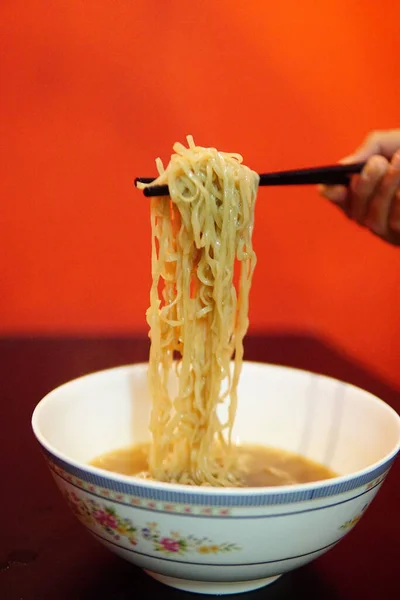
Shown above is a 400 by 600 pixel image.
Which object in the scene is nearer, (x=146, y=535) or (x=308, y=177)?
(x=146, y=535)

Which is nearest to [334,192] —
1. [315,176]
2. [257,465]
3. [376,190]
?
[376,190]

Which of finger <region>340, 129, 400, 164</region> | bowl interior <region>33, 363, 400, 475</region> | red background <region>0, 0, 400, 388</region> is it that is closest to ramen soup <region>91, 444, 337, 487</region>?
bowl interior <region>33, 363, 400, 475</region>

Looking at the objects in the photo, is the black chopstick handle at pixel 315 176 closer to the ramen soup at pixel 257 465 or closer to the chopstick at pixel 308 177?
the chopstick at pixel 308 177

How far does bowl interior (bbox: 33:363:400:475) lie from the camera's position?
34.1 inches

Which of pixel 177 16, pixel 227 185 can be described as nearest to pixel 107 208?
pixel 177 16

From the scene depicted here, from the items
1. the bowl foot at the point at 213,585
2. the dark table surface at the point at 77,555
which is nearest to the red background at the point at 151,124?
the dark table surface at the point at 77,555

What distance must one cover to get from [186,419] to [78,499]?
0.33 meters

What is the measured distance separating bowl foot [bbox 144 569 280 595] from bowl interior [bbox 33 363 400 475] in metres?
0.24

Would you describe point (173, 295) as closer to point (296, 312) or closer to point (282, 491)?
point (282, 491)

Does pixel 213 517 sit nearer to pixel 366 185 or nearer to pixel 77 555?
pixel 77 555

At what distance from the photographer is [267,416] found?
1.06 meters

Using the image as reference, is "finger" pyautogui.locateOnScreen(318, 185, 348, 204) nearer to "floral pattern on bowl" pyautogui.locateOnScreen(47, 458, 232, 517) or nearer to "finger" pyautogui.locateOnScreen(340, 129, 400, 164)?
"finger" pyautogui.locateOnScreen(340, 129, 400, 164)

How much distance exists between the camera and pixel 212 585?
67cm

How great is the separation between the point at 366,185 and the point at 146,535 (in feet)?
2.04
